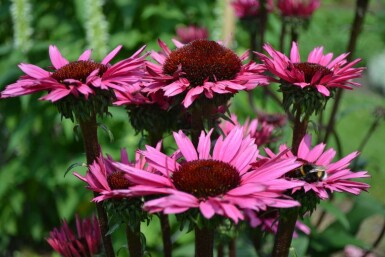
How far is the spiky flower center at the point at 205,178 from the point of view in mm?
620

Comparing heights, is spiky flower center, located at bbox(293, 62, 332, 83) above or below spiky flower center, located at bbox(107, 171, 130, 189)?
above

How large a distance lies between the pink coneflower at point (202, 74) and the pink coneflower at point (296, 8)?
37.8 inches

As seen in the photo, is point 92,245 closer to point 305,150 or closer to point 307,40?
point 305,150

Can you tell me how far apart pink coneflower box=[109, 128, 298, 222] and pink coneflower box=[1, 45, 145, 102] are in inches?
4.0

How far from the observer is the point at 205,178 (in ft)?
2.05

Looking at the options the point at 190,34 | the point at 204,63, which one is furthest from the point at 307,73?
the point at 190,34

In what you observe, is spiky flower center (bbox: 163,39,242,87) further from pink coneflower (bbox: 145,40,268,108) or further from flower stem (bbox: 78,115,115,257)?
flower stem (bbox: 78,115,115,257)

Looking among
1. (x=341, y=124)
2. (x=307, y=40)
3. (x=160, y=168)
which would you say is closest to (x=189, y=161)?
(x=160, y=168)

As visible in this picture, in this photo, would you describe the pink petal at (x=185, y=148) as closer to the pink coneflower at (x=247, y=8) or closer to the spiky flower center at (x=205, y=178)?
the spiky flower center at (x=205, y=178)

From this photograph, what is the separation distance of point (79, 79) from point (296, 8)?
1121 mm

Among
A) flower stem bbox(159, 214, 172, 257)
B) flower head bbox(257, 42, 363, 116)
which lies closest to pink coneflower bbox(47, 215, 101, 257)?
flower stem bbox(159, 214, 172, 257)

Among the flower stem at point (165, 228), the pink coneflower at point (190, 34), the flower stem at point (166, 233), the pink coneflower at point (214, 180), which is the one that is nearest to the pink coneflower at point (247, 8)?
the pink coneflower at point (190, 34)

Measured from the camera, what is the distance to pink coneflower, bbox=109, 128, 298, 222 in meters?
0.57

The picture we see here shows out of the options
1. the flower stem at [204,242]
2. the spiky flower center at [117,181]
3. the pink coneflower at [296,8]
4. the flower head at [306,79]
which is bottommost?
the pink coneflower at [296,8]
